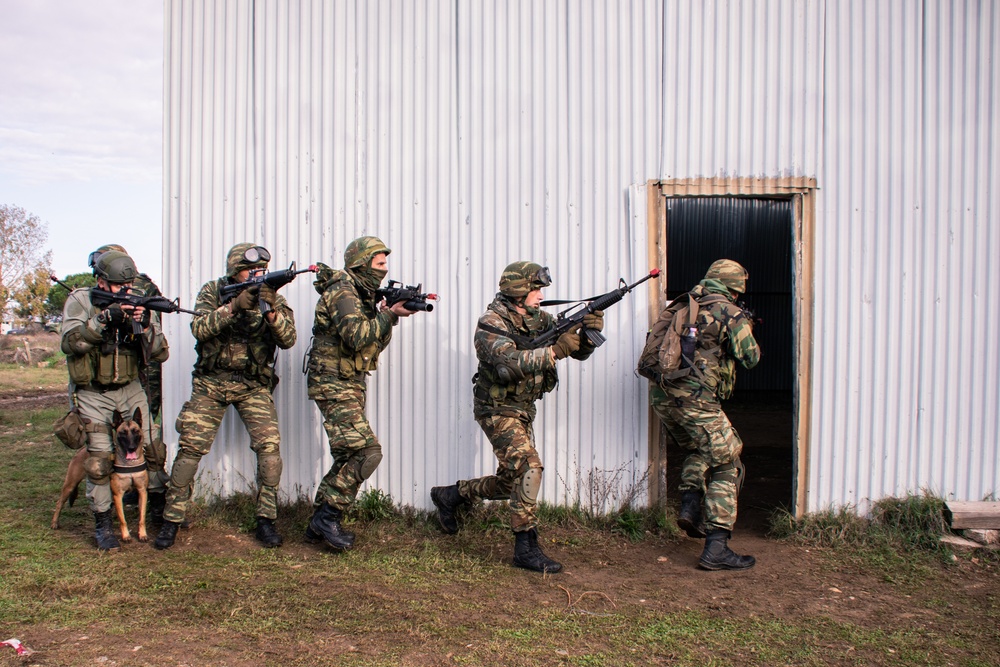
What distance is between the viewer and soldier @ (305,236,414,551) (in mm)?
5043

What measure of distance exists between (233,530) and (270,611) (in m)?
1.60

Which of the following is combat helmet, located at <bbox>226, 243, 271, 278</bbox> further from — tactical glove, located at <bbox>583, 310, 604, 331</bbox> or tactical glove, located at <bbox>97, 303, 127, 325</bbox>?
tactical glove, located at <bbox>583, 310, 604, 331</bbox>

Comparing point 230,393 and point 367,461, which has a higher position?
point 230,393

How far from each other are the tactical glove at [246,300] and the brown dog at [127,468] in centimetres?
117

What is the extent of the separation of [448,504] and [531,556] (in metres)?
0.86

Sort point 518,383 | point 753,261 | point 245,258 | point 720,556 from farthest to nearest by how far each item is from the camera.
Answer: point 753,261, point 245,258, point 518,383, point 720,556

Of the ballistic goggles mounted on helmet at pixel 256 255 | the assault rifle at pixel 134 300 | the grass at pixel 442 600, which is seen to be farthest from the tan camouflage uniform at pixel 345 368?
the assault rifle at pixel 134 300

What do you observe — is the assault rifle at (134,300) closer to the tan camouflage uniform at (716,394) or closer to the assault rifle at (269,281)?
the assault rifle at (269,281)

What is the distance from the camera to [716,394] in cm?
508

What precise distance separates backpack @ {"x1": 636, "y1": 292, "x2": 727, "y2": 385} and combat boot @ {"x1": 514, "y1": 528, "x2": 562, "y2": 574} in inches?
55.2

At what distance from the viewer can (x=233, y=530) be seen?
5.51 meters

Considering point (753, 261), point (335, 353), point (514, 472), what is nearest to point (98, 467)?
point (335, 353)

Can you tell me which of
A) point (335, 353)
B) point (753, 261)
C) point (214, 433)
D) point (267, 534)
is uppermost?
point (753, 261)

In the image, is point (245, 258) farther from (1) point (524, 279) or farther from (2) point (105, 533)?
(2) point (105, 533)
